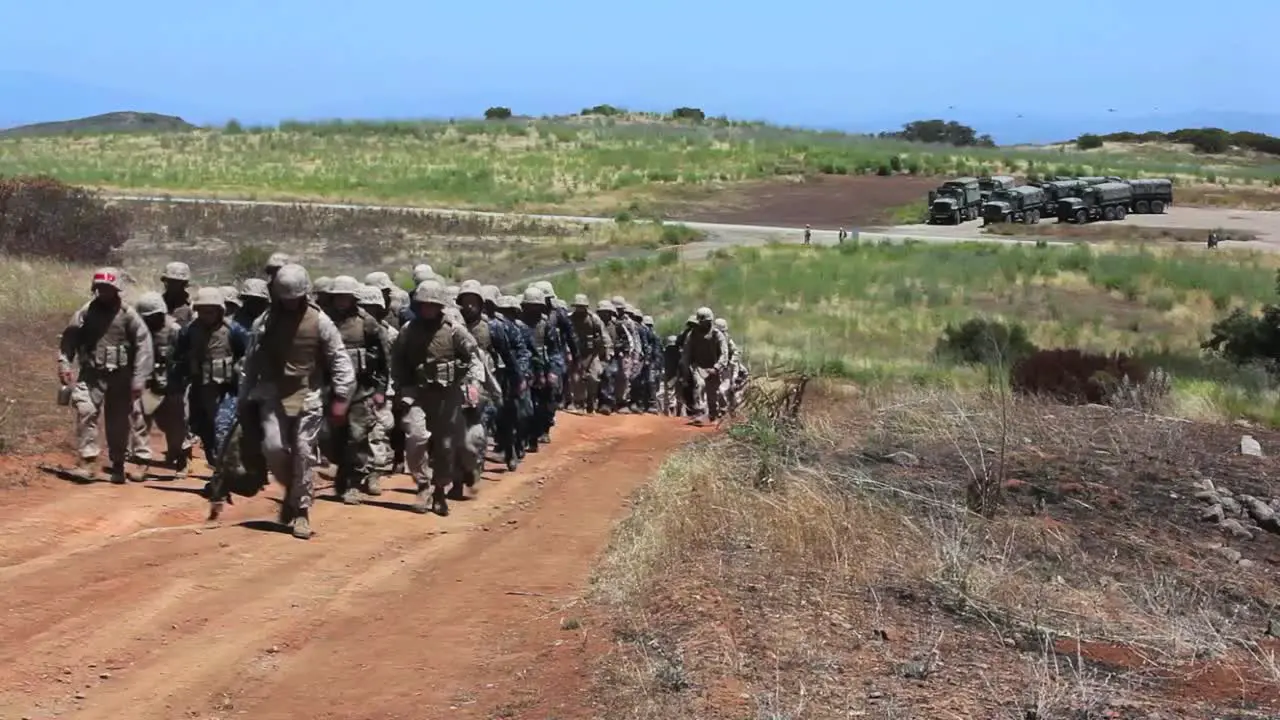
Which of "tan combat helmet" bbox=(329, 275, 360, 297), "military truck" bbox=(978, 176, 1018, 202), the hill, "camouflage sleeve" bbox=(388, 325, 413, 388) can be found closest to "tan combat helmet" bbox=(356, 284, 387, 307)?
"tan combat helmet" bbox=(329, 275, 360, 297)

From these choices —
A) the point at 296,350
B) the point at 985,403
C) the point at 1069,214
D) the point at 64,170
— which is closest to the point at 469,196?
the point at 64,170

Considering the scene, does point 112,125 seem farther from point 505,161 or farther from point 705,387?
point 705,387

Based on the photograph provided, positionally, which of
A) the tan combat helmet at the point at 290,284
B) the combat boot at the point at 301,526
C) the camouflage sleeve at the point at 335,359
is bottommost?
the combat boot at the point at 301,526

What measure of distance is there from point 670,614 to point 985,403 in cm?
1105

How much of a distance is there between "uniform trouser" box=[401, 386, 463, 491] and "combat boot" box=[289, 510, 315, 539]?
178 cm

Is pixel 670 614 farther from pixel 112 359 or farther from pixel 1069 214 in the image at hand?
pixel 1069 214

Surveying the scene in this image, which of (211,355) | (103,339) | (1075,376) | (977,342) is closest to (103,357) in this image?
(103,339)

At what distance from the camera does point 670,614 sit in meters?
8.65

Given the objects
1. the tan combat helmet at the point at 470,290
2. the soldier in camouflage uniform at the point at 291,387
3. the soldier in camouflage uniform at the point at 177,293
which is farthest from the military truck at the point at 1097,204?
the soldier in camouflage uniform at the point at 291,387

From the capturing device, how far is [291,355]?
1073 centimetres

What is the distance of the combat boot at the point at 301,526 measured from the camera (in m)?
10.7

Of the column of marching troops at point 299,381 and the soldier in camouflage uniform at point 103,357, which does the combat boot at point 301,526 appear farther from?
the soldier in camouflage uniform at point 103,357

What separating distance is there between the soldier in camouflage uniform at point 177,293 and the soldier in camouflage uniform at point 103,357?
Result: 1.10 metres

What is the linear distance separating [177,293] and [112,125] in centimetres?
12457
